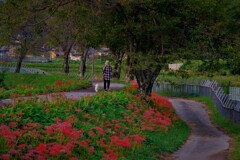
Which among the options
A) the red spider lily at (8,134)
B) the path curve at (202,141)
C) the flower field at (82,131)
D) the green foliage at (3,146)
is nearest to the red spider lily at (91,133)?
the flower field at (82,131)

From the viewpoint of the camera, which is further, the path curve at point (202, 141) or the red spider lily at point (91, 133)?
the path curve at point (202, 141)

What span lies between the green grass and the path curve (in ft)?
1.05

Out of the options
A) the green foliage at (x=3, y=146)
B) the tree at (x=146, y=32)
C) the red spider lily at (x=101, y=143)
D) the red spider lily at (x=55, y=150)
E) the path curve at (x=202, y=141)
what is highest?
the tree at (x=146, y=32)

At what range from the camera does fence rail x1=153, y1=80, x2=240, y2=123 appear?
108 feet

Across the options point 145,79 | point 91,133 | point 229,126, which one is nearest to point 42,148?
point 91,133

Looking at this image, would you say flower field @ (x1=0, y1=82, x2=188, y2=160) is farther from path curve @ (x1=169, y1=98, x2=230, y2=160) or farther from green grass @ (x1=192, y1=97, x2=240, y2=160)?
green grass @ (x1=192, y1=97, x2=240, y2=160)

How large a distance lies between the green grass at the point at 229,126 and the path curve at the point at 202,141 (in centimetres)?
32

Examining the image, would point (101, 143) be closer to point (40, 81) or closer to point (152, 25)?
point (152, 25)

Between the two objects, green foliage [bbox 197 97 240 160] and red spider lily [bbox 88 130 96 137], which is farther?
green foliage [bbox 197 97 240 160]

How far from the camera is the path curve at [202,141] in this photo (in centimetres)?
1952

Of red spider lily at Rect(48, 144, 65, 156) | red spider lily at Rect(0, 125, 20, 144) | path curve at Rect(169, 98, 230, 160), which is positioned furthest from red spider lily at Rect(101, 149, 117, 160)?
path curve at Rect(169, 98, 230, 160)

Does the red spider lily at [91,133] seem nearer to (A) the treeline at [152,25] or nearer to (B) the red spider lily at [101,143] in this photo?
(B) the red spider lily at [101,143]

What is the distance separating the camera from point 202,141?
951 inches

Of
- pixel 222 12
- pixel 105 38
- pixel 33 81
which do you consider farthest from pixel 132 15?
pixel 33 81
